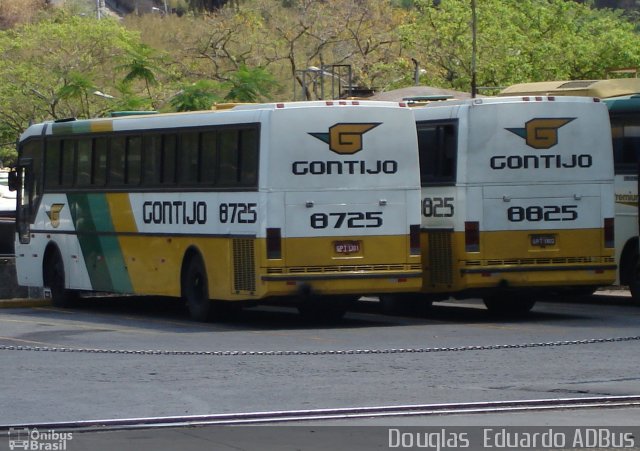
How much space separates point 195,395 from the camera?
1166cm

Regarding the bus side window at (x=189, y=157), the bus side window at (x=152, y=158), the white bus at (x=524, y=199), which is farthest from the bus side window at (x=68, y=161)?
the white bus at (x=524, y=199)

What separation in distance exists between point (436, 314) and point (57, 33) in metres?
43.0

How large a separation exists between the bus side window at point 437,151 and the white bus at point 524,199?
35 millimetres

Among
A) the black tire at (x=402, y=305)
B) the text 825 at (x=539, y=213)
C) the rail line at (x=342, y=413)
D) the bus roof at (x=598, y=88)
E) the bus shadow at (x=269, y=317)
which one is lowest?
the rail line at (x=342, y=413)

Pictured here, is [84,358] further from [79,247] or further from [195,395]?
[79,247]

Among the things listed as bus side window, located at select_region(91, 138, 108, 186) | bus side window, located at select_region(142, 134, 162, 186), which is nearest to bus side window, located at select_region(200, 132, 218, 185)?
bus side window, located at select_region(142, 134, 162, 186)

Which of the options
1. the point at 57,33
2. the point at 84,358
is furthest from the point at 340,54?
the point at 84,358

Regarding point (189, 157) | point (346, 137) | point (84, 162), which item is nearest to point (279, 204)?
point (346, 137)

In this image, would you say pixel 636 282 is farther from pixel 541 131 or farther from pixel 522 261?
pixel 541 131

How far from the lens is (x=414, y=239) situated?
18.3m

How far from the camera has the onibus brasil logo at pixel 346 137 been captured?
18.0 metres

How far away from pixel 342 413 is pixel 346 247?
7.71 metres

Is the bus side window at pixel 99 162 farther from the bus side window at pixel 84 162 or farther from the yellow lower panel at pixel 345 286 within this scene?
the yellow lower panel at pixel 345 286

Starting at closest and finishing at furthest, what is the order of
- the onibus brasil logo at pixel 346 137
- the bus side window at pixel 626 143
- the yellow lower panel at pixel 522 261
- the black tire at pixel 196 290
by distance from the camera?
the onibus brasil logo at pixel 346 137, the yellow lower panel at pixel 522 261, the black tire at pixel 196 290, the bus side window at pixel 626 143
